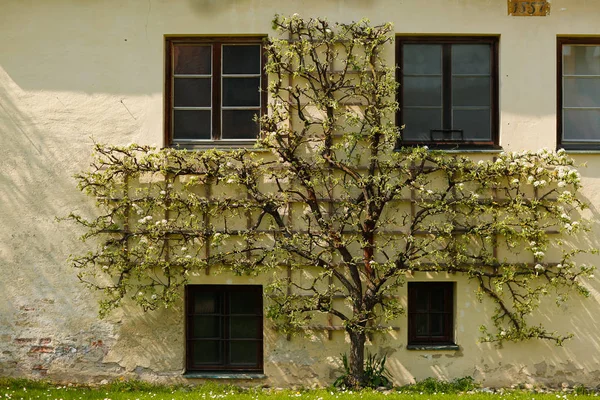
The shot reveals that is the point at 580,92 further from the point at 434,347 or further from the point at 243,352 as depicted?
the point at 243,352

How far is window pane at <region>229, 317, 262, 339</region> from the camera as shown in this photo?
8406 mm

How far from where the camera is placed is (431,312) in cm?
841

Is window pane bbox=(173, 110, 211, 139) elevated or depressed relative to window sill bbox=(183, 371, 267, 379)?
elevated

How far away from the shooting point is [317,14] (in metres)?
8.31

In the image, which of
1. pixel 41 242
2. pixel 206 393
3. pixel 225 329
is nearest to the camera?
pixel 206 393

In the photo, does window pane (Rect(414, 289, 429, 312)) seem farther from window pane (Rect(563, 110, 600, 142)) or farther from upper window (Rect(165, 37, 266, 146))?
upper window (Rect(165, 37, 266, 146))

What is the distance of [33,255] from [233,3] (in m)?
3.61

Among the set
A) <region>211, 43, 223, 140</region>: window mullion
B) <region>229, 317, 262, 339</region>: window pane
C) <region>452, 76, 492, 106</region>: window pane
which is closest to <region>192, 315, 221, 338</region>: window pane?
<region>229, 317, 262, 339</region>: window pane

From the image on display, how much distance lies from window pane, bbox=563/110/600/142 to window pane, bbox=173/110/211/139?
162 inches

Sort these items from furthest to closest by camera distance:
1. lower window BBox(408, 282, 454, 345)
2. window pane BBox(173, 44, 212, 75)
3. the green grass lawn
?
1. window pane BBox(173, 44, 212, 75)
2. lower window BBox(408, 282, 454, 345)
3. the green grass lawn

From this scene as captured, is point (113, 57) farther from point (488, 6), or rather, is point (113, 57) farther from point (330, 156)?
point (488, 6)

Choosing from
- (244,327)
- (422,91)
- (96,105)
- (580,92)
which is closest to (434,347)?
(244,327)

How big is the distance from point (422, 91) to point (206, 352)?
152 inches

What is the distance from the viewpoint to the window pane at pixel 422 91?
848 centimetres
